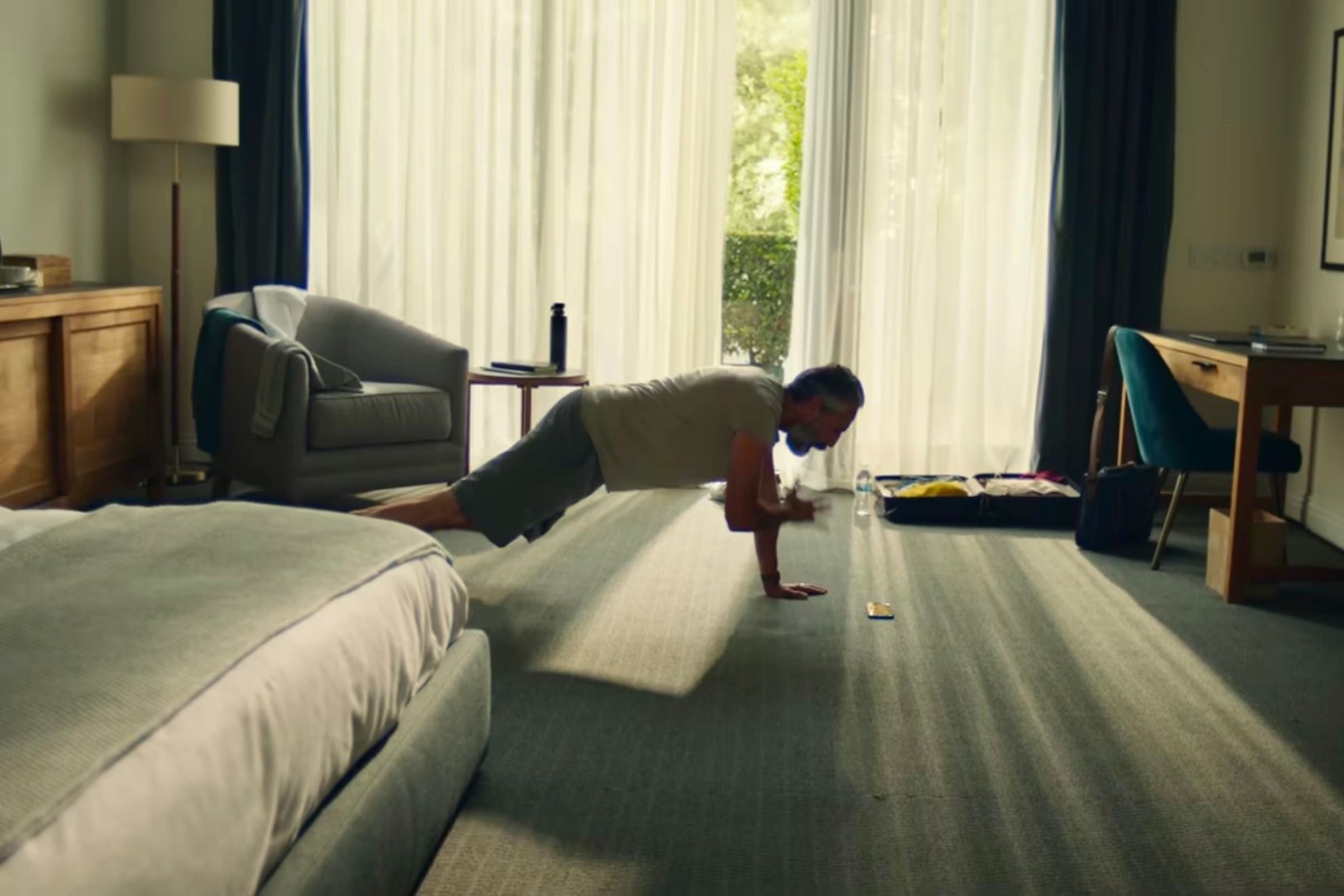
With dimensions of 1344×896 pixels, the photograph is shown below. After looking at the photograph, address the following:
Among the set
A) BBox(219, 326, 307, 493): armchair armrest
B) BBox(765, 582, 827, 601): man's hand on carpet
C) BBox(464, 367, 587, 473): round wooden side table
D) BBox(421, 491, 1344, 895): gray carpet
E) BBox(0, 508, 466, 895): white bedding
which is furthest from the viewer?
BBox(464, 367, 587, 473): round wooden side table

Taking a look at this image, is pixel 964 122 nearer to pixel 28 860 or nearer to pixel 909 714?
pixel 909 714

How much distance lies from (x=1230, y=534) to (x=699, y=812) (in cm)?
244

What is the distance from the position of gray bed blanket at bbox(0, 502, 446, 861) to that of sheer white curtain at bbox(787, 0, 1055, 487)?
4049 millimetres

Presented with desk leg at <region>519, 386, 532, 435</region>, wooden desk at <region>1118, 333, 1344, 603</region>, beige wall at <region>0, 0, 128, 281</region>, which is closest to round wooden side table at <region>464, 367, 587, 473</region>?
desk leg at <region>519, 386, 532, 435</region>

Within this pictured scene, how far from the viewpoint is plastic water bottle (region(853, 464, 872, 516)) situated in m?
5.76

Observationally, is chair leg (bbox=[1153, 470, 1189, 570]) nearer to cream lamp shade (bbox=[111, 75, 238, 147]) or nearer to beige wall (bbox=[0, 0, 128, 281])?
cream lamp shade (bbox=[111, 75, 238, 147])

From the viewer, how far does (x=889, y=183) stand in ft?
20.4

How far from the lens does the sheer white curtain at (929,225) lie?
6125 millimetres

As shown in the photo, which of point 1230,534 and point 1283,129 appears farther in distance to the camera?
point 1283,129

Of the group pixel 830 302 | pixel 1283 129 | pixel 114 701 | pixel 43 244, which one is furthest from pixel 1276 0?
pixel 114 701

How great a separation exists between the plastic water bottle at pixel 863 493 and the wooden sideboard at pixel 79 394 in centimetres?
282

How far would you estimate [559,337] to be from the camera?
5762mm

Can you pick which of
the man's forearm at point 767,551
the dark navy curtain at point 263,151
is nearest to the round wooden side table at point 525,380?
the dark navy curtain at point 263,151

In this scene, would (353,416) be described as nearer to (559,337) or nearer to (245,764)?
(559,337)
